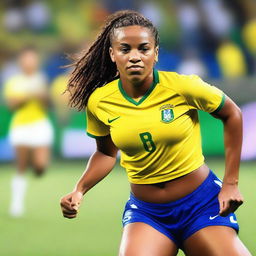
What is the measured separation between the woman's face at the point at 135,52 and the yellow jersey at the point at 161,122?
143 millimetres

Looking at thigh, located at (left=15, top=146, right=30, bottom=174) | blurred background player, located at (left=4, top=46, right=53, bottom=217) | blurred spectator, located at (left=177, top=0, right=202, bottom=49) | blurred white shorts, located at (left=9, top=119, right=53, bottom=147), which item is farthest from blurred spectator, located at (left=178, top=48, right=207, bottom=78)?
thigh, located at (left=15, top=146, right=30, bottom=174)

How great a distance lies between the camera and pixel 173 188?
459 centimetres

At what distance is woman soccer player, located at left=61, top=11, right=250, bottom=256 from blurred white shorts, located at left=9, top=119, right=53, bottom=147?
637cm

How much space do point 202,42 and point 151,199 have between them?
14.7 meters

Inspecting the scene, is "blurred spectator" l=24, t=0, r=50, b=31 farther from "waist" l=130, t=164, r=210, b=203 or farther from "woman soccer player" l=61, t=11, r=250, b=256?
"waist" l=130, t=164, r=210, b=203

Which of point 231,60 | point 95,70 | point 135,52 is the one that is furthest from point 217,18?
point 135,52

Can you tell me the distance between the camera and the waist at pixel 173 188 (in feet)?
15.1

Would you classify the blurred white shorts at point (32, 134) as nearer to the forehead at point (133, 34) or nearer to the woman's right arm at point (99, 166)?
the woman's right arm at point (99, 166)

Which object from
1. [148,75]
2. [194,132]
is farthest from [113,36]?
[194,132]

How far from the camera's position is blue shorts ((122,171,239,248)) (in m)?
4.52

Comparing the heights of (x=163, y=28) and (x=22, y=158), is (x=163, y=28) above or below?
above

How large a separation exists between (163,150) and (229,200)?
17.3 inches

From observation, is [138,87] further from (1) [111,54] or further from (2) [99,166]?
(2) [99,166]

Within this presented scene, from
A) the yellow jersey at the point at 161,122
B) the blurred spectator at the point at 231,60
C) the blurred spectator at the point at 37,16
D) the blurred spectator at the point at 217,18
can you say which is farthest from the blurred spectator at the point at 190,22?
the yellow jersey at the point at 161,122
